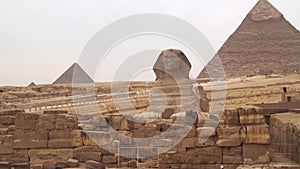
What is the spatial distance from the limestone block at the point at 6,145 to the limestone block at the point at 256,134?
203 inches

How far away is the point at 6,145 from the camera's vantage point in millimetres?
9938

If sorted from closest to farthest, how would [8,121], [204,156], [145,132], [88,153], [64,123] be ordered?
[204,156], [145,132], [88,153], [64,123], [8,121]

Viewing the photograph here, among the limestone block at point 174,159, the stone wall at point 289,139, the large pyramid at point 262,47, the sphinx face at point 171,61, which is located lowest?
the limestone block at point 174,159

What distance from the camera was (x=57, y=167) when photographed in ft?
25.4

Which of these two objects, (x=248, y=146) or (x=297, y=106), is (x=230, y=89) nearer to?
(x=297, y=106)

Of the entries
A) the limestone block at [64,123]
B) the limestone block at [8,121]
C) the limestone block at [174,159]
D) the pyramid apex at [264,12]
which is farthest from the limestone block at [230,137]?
the pyramid apex at [264,12]

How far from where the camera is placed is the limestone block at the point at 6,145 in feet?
32.4

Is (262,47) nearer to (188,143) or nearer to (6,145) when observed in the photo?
(6,145)

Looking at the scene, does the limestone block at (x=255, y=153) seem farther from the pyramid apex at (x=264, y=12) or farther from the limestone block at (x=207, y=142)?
the pyramid apex at (x=264, y=12)

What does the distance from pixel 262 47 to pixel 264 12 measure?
6.29 meters

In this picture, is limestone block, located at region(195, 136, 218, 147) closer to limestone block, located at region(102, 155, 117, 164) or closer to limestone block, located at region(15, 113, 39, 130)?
limestone block, located at region(102, 155, 117, 164)

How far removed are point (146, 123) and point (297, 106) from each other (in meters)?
6.42

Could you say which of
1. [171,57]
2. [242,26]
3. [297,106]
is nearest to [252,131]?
[171,57]

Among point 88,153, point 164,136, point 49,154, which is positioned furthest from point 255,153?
point 49,154
